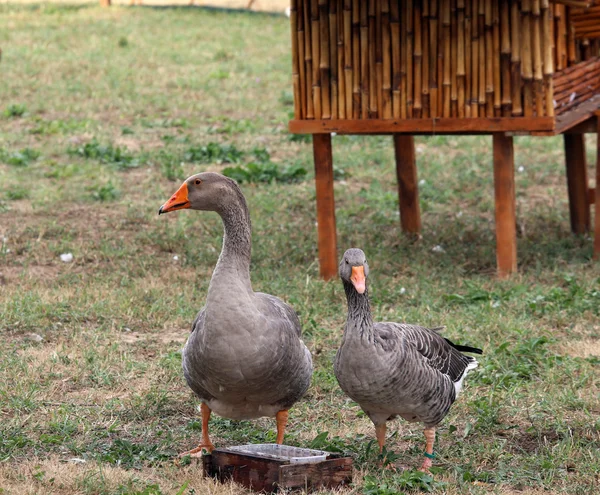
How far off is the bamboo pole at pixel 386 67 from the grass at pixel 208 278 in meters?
1.38

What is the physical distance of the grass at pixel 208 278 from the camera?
15.5 ft

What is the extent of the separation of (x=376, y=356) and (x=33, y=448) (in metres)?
1.75

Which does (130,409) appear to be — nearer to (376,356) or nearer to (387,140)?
(376,356)

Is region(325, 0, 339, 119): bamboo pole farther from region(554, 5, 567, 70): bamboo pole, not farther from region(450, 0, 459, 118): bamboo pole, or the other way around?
region(554, 5, 567, 70): bamboo pole

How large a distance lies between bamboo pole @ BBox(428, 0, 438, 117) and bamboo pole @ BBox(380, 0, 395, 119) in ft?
1.04

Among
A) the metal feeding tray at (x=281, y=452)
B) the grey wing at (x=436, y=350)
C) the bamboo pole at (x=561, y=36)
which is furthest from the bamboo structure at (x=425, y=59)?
the metal feeding tray at (x=281, y=452)

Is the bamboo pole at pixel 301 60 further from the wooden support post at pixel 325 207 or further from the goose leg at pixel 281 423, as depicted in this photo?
the goose leg at pixel 281 423

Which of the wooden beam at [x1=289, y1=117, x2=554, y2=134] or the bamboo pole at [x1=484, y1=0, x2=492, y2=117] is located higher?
the bamboo pole at [x1=484, y1=0, x2=492, y2=117]

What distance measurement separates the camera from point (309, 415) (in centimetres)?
531

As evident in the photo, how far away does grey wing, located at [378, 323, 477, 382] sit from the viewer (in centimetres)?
468

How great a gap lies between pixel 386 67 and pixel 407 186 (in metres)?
1.93

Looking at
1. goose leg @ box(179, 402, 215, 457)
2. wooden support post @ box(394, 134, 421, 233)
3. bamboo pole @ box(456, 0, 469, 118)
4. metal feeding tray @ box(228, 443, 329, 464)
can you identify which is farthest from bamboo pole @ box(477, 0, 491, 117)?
metal feeding tray @ box(228, 443, 329, 464)

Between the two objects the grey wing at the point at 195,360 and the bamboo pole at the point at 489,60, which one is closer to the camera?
the grey wing at the point at 195,360

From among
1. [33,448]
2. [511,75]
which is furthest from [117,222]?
[33,448]
